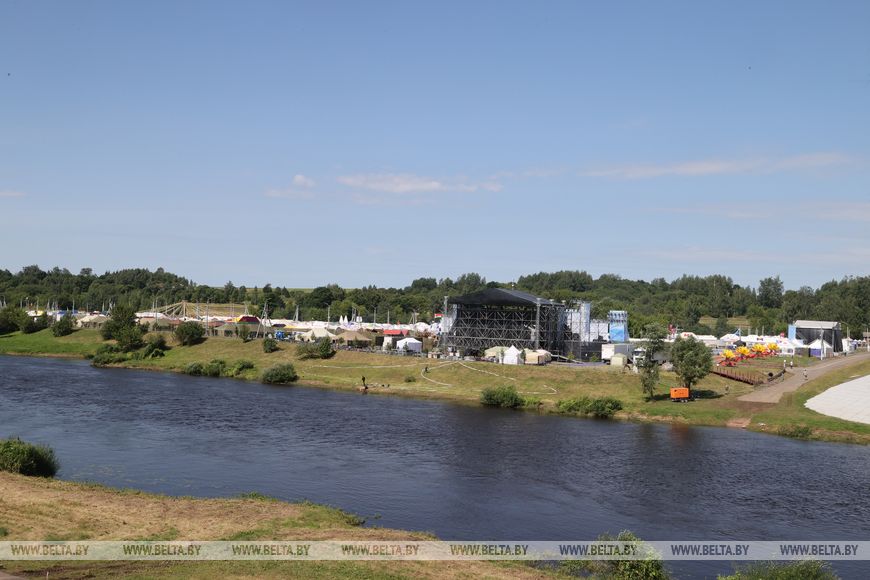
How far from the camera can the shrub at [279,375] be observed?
95.4 m

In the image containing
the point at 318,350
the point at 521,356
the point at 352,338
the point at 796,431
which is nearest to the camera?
the point at 796,431

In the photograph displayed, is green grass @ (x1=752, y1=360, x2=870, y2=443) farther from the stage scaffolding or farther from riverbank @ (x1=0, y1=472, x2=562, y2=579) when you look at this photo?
riverbank @ (x1=0, y1=472, x2=562, y2=579)

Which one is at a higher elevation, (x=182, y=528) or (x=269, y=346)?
(x=269, y=346)

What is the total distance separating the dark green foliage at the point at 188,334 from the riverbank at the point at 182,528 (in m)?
85.9

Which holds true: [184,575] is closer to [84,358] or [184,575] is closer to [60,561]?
[60,561]

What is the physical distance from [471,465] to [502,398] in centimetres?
2982

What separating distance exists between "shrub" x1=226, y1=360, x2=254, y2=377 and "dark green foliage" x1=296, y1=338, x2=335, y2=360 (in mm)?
7486

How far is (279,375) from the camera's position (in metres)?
95.3

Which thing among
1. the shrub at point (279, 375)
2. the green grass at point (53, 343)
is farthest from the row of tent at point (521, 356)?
the green grass at point (53, 343)

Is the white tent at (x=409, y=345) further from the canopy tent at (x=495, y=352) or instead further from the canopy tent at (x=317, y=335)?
the canopy tent at (x=495, y=352)

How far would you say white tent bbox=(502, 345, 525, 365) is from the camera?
9475cm

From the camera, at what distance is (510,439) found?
59.5m

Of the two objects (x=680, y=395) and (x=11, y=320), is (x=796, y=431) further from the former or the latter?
(x=11, y=320)

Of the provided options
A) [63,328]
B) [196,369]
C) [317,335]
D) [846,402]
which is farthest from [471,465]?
[63,328]
